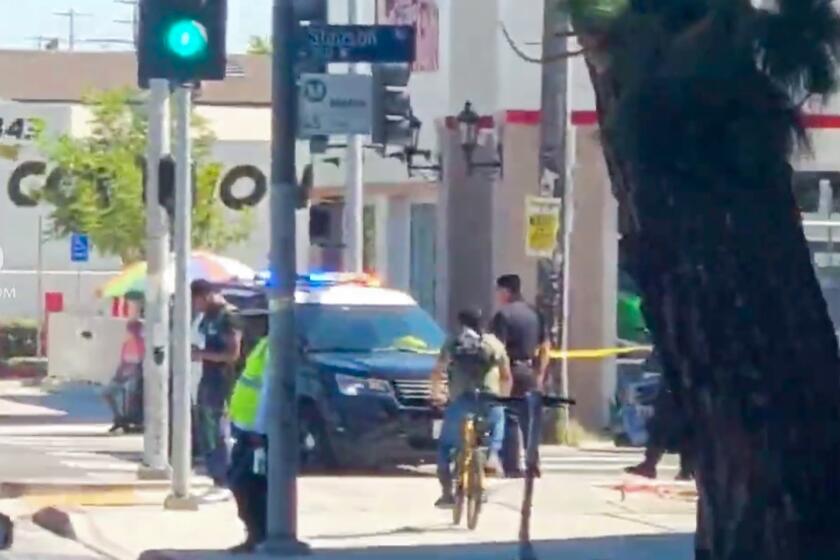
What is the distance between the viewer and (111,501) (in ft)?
66.5

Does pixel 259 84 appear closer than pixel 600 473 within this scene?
No

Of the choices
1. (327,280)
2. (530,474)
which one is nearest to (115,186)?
(327,280)

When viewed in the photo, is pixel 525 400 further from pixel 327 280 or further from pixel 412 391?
pixel 327 280

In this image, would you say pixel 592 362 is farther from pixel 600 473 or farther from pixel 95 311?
pixel 95 311

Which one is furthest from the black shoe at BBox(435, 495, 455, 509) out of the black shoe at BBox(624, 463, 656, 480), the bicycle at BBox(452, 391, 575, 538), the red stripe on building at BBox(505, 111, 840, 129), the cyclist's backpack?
the red stripe on building at BBox(505, 111, 840, 129)

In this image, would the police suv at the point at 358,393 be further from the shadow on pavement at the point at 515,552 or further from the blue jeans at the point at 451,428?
the shadow on pavement at the point at 515,552

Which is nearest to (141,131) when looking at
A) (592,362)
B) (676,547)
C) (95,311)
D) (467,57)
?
(95,311)

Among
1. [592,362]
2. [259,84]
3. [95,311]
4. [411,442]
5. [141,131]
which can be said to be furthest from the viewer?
[259,84]

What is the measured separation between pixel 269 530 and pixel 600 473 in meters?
8.44

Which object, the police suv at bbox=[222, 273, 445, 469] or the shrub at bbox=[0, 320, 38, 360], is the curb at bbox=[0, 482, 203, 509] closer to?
the police suv at bbox=[222, 273, 445, 469]

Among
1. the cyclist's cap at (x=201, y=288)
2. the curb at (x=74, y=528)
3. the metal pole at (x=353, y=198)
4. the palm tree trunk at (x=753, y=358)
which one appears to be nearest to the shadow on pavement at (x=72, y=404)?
the metal pole at (x=353, y=198)

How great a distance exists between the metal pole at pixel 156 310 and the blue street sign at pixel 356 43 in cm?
479

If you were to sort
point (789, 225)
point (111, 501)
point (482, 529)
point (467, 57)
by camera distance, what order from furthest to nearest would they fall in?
point (467, 57) → point (111, 501) → point (482, 529) → point (789, 225)

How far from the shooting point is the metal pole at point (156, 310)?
20469mm
